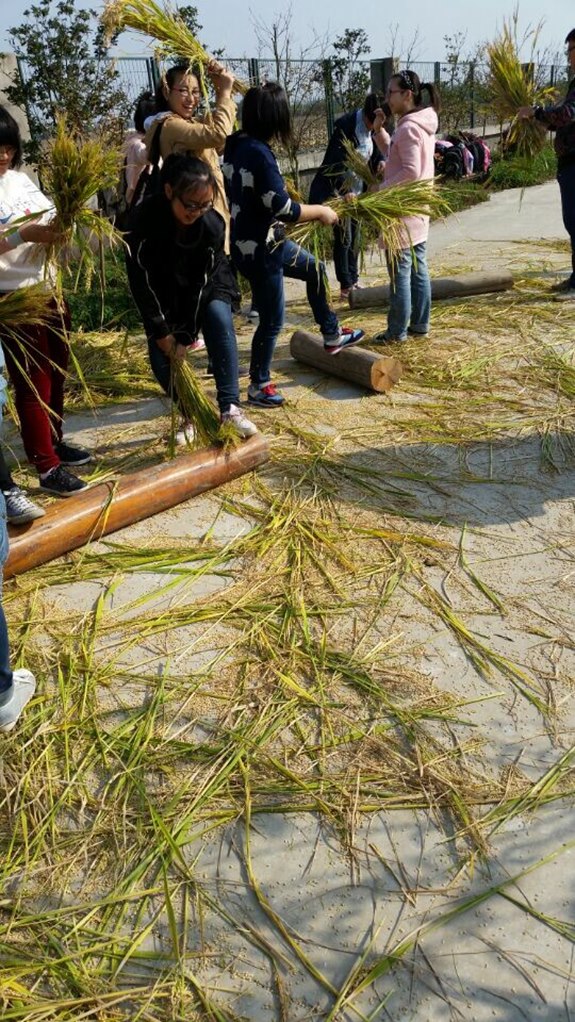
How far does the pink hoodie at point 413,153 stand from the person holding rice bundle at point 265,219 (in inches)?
30.0

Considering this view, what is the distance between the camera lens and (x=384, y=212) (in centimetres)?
498

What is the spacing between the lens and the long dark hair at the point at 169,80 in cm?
461

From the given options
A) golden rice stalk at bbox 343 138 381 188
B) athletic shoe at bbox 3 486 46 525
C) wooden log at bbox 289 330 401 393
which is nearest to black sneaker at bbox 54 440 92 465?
athletic shoe at bbox 3 486 46 525

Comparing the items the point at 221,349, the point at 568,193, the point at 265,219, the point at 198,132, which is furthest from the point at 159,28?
the point at 568,193

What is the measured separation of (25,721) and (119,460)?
206 centimetres

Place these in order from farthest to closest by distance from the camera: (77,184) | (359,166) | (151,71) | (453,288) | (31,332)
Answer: (151,71)
(453,288)
(359,166)
(31,332)
(77,184)

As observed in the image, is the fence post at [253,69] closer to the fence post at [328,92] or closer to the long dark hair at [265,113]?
the fence post at [328,92]

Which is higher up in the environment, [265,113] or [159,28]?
[159,28]

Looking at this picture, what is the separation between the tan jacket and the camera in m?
4.46

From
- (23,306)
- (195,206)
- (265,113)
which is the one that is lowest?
(23,306)

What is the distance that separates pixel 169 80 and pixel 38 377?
2181 mm

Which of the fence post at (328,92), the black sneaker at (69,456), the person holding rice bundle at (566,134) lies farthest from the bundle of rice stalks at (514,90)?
the fence post at (328,92)

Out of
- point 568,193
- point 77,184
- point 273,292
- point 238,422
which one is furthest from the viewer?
point 568,193

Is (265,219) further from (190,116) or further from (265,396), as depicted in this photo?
(265,396)
